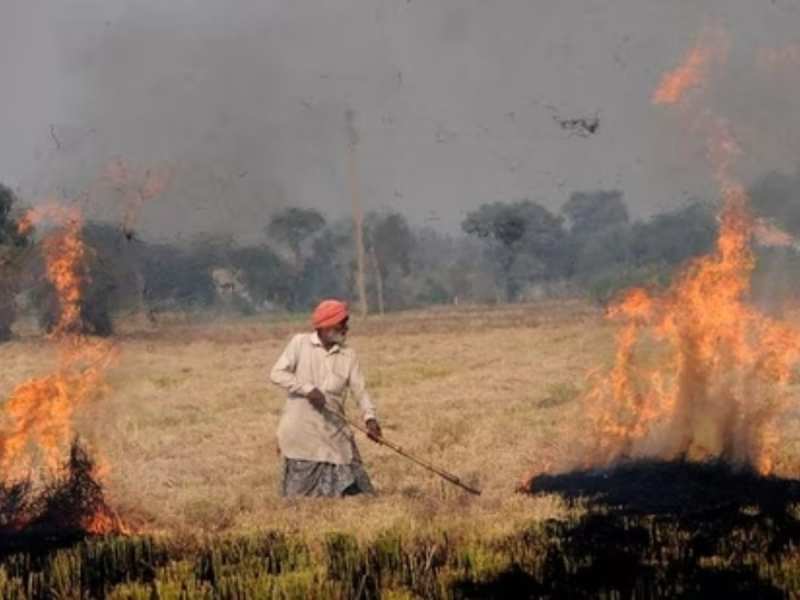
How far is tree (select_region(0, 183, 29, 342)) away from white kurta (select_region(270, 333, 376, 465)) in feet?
105

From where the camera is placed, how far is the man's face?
10.9 metres

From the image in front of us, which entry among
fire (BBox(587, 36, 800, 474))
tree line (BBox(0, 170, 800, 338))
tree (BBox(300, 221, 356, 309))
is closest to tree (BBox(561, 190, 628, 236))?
tree line (BBox(0, 170, 800, 338))

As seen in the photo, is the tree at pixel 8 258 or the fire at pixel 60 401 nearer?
the fire at pixel 60 401

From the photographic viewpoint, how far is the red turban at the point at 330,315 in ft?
35.7

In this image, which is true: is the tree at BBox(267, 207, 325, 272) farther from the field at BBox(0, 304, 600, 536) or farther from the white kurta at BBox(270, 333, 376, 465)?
the white kurta at BBox(270, 333, 376, 465)

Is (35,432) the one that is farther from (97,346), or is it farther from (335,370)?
(335,370)

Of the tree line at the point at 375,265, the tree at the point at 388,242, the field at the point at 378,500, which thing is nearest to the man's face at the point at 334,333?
the field at the point at 378,500

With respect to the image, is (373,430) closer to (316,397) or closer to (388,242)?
(316,397)

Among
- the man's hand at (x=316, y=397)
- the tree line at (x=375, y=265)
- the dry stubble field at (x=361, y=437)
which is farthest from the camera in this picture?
the tree line at (x=375, y=265)

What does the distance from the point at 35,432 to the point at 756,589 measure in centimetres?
652

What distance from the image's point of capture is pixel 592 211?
96875mm

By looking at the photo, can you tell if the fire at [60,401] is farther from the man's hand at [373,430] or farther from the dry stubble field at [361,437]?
the man's hand at [373,430]

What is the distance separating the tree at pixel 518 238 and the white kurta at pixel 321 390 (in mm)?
75264

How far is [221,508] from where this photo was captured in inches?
426
